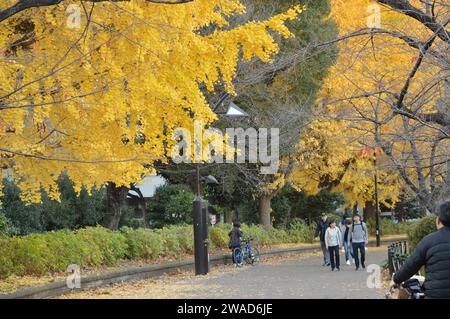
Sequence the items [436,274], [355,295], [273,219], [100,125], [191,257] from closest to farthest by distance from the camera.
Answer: [436,274], [100,125], [355,295], [191,257], [273,219]

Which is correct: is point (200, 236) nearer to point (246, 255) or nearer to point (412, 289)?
point (246, 255)

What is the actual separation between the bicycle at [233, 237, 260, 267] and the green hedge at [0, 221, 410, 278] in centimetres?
185

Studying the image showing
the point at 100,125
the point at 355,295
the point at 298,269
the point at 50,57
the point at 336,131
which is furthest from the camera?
the point at 336,131

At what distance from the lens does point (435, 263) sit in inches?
248

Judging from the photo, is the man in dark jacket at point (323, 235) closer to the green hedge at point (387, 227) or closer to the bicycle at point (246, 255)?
the bicycle at point (246, 255)

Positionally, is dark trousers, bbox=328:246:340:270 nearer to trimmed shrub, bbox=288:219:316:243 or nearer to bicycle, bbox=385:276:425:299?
trimmed shrub, bbox=288:219:316:243

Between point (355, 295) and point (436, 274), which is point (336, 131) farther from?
point (436, 274)

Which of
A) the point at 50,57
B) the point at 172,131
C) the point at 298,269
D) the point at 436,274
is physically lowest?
the point at 298,269

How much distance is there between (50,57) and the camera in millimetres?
12336

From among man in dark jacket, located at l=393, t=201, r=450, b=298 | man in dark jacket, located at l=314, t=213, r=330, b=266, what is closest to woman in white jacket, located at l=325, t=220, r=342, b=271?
man in dark jacket, located at l=314, t=213, r=330, b=266

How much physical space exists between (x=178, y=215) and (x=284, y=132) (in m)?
8.38

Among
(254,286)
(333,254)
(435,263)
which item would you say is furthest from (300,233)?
(435,263)

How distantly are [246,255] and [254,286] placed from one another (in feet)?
31.6
